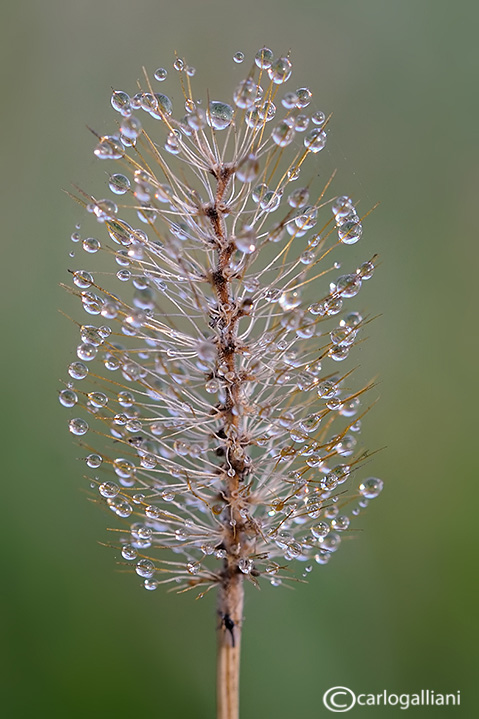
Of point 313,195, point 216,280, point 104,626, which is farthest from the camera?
point 104,626

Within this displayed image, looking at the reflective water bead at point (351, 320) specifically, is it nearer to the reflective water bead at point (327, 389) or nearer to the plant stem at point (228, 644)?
the reflective water bead at point (327, 389)

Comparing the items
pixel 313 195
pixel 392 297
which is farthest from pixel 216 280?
pixel 392 297

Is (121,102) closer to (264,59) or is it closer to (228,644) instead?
(264,59)

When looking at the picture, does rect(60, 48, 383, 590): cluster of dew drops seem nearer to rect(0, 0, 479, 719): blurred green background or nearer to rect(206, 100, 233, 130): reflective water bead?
rect(206, 100, 233, 130): reflective water bead

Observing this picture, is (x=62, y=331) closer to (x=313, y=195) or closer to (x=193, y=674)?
(x=313, y=195)

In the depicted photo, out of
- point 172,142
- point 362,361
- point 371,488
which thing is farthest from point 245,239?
point 362,361

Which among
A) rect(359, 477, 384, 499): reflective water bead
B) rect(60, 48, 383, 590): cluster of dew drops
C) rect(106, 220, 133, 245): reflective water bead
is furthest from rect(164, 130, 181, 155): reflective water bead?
rect(359, 477, 384, 499): reflective water bead
